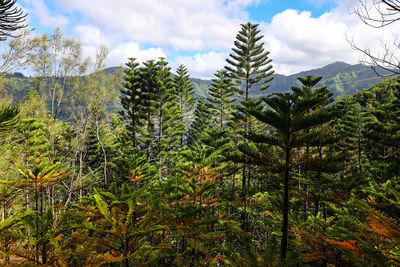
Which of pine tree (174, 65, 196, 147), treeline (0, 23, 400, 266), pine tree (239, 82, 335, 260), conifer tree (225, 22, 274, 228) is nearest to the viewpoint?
treeline (0, 23, 400, 266)

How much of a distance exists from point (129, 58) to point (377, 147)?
23093 millimetres

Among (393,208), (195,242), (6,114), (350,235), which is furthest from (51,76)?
(393,208)

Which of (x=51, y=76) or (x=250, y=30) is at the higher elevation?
(x=250, y=30)

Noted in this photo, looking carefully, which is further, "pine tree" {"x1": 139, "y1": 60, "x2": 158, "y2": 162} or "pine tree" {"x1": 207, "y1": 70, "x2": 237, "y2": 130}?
"pine tree" {"x1": 207, "y1": 70, "x2": 237, "y2": 130}

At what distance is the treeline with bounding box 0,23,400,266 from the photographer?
2855 millimetres

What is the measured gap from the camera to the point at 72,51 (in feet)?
28.3

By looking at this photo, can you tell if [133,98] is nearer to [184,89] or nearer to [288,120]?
[184,89]

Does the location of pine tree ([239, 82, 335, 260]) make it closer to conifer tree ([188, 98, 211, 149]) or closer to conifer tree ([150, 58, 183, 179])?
conifer tree ([150, 58, 183, 179])

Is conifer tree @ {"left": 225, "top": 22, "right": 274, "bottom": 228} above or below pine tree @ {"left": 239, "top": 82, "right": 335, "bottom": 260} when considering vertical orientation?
above

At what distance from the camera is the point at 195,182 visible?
599 cm

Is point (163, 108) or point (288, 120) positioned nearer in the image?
point (288, 120)

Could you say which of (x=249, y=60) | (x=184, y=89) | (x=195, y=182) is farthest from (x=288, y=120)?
(x=184, y=89)

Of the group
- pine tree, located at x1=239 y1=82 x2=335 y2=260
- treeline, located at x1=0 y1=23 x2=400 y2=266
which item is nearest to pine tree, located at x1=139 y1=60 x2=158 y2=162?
treeline, located at x1=0 y1=23 x2=400 y2=266

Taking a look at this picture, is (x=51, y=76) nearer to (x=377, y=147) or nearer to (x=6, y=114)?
(x=6, y=114)
